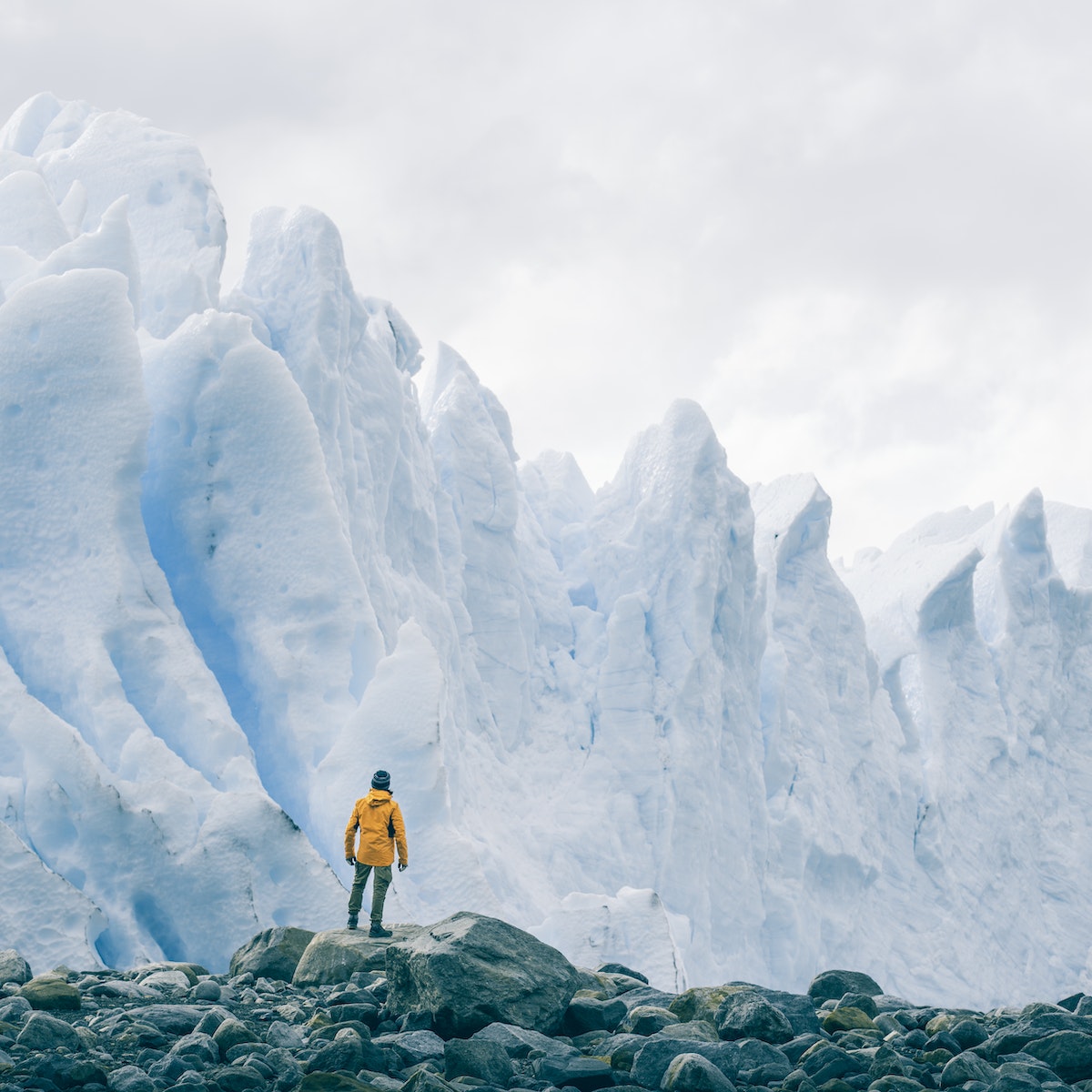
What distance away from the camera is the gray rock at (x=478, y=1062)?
4.05 m

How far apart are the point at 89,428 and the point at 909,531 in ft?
72.6

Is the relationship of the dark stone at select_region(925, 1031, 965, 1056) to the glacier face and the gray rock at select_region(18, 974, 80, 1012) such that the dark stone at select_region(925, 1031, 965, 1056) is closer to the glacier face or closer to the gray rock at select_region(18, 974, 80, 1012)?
the gray rock at select_region(18, 974, 80, 1012)

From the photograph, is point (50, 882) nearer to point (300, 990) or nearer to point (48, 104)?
point (300, 990)

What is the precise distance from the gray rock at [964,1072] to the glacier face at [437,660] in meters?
5.74

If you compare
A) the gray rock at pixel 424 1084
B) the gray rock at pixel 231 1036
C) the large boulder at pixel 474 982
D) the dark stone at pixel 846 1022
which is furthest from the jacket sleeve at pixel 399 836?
the gray rock at pixel 424 1084

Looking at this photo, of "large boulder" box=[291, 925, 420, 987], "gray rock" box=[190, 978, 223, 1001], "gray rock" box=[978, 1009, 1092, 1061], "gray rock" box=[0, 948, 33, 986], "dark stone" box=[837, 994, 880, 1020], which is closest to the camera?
"gray rock" box=[978, 1009, 1092, 1061]

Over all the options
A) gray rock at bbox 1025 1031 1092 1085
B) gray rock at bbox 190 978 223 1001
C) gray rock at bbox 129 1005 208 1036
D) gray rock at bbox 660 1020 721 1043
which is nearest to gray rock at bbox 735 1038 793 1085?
gray rock at bbox 660 1020 721 1043

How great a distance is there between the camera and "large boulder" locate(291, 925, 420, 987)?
19.7ft

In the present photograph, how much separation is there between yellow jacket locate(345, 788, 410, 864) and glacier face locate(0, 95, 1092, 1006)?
7.61 feet

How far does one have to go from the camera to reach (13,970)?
5.75 metres

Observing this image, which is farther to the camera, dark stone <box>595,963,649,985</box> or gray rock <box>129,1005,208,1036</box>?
dark stone <box>595,963,649,985</box>

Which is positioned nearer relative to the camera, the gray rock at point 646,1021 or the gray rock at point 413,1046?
the gray rock at point 413,1046

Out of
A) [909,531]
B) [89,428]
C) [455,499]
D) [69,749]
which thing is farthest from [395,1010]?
[909,531]

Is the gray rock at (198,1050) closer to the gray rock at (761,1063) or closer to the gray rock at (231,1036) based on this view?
the gray rock at (231,1036)
